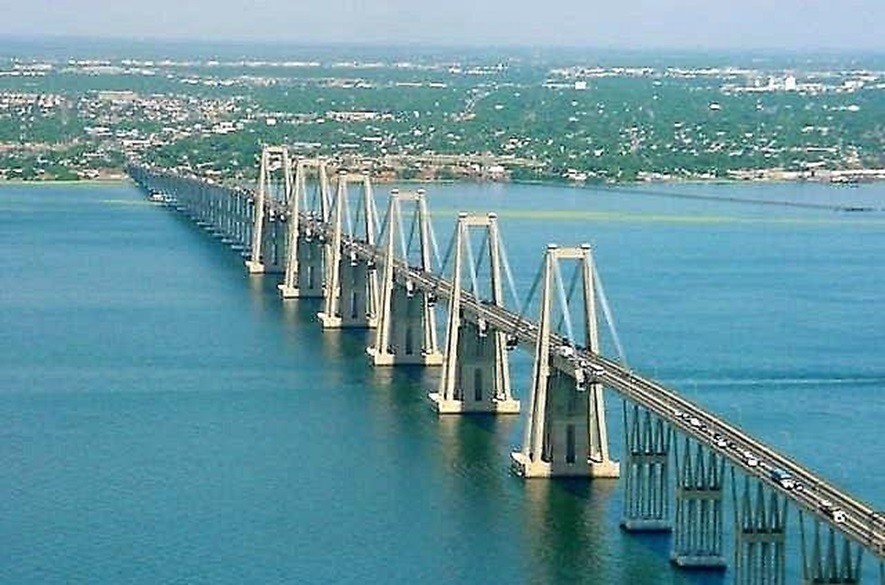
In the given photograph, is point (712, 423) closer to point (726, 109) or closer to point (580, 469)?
point (580, 469)

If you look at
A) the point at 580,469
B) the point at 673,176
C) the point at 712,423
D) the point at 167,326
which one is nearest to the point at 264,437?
the point at 580,469

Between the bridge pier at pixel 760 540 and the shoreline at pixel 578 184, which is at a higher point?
the bridge pier at pixel 760 540

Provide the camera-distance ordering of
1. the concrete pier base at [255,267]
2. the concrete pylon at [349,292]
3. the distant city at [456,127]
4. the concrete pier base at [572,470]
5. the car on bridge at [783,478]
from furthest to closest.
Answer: the distant city at [456,127] < the concrete pier base at [255,267] < the concrete pylon at [349,292] < the concrete pier base at [572,470] < the car on bridge at [783,478]

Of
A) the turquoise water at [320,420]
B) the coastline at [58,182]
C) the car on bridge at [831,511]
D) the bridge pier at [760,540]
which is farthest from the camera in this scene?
the coastline at [58,182]

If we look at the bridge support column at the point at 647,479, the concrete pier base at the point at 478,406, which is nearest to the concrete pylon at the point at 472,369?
the concrete pier base at the point at 478,406

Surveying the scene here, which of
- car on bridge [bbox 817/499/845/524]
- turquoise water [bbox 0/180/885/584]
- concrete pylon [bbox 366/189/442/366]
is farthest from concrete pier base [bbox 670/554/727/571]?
concrete pylon [bbox 366/189/442/366]

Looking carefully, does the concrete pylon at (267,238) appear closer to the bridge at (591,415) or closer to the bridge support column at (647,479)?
the bridge at (591,415)
